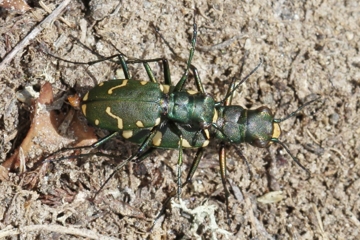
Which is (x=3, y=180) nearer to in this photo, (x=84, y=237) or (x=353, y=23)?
(x=84, y=237)

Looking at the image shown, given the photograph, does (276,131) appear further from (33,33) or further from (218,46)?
(33,33)

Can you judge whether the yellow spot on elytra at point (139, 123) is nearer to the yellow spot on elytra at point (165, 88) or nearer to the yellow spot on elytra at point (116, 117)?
the yellow spot on elytra at point (116, 117)

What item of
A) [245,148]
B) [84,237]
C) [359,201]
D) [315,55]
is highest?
[315,55]

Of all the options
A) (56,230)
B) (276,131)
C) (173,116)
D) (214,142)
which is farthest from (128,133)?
(276,131)

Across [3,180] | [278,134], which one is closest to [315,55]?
[278,134]

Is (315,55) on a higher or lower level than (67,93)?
higher

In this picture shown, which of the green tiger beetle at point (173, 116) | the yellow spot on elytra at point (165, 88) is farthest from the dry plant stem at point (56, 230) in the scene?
the yellow spot on elytra at point (165, 88)

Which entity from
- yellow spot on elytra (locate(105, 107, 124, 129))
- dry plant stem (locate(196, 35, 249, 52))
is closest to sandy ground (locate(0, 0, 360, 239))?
dry plant stem (locate(196, 35, 249, 52))
